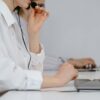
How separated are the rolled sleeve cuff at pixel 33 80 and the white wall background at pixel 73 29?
3.26 ft

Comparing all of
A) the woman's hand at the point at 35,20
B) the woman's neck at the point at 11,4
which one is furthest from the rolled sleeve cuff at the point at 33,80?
the woman's neck at the point at 11,4

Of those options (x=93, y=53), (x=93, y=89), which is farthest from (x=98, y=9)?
(x=93, y=89)

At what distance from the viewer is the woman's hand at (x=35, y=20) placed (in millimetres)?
1366

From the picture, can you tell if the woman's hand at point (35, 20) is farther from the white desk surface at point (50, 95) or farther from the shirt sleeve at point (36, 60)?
the white desk surface at point (50, 95)

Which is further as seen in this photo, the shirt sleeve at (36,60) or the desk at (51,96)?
the shirt sleeve at (36,60)

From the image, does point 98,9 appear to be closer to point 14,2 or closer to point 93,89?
point 14,2

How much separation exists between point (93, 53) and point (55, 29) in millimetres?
330

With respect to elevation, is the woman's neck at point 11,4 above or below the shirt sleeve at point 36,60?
above

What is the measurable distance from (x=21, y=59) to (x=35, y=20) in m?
0.22

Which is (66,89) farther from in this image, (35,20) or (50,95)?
(35,20)

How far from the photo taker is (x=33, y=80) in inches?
41.3

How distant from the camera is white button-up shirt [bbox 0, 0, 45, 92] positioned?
104cm

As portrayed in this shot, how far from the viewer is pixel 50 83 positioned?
42.1 inches

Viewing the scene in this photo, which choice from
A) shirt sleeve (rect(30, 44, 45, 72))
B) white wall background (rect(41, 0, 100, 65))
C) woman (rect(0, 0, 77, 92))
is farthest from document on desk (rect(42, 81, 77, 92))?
white wall background (rect(41, 0, 100, 65))
